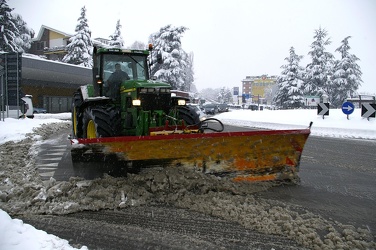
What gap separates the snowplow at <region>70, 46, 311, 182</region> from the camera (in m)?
4.30

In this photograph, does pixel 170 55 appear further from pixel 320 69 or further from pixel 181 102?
pixel 181 102

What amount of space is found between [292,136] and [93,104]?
4205 mm

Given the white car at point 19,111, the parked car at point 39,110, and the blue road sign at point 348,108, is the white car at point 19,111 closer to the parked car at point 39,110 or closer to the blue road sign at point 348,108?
the parked car at point 39,110

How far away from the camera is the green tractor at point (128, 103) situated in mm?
5676

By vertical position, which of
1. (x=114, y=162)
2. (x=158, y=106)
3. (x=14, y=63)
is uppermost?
(x=14, y=63)

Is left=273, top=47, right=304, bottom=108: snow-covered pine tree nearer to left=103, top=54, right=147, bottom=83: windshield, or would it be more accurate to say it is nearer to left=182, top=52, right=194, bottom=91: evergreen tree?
left=182, top=52, right=194, bottom=91: evergreen tree

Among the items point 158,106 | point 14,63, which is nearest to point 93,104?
point 158,106

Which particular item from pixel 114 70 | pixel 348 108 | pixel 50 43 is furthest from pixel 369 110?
pixel 50 43

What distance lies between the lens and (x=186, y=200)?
4070 mm

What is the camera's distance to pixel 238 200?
4.06 meters

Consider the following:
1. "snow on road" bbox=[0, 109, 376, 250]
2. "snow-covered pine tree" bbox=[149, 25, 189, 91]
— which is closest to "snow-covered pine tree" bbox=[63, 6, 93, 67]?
"snow-covered pine tree" bbox=[149, 25, 189, 91]

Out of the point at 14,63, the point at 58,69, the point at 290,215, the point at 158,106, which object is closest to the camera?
the point at 290,215

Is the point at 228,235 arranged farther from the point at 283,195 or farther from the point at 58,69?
the point at 58,69

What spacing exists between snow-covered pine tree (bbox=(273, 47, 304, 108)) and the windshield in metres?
40.6
